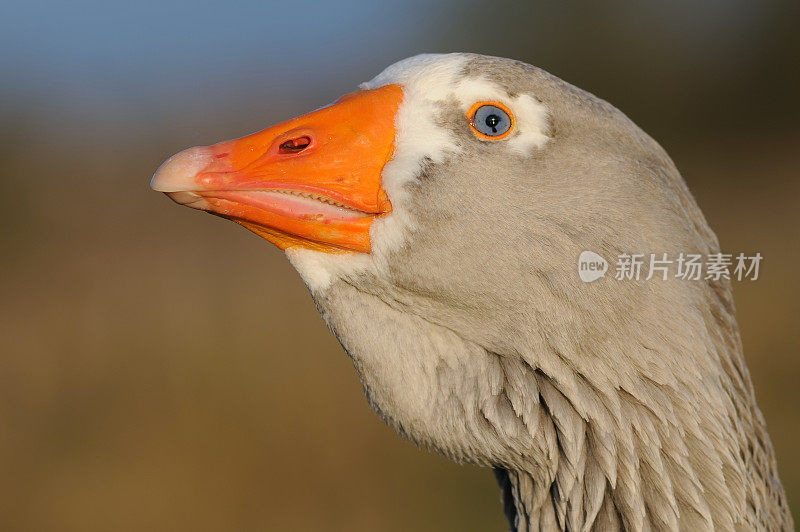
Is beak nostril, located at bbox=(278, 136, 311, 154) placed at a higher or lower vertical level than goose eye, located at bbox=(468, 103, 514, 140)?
lower

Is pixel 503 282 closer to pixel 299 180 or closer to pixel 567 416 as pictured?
pixel 567 416

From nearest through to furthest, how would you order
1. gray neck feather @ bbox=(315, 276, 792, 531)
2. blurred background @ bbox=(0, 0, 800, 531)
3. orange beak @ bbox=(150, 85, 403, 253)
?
1. orange beak @ bbox=(150, 85, 403, 253)
2. gray neck feather @ bbox=(315, 276, 792, 531)
3. blurred background @ bbox=(0, 0, 800, 531)

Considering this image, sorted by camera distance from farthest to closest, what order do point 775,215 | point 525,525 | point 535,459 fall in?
point 775,215 → point 525,525 → point 535,459

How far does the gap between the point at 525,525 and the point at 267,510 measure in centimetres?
559

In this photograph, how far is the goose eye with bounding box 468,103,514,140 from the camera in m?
2.20

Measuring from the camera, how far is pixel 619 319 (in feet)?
7.14

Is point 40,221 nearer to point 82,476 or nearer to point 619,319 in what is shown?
point 82,476

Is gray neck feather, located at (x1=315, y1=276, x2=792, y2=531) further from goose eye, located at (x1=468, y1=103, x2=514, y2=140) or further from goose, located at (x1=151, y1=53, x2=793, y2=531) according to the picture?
goose eye, located at (x1=468, y1=103, x2=514, y2=140)

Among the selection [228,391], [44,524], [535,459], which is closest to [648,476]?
[535,459]

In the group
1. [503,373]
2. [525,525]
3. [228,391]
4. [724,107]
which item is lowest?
[228,391]

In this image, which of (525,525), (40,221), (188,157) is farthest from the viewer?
(40,221)

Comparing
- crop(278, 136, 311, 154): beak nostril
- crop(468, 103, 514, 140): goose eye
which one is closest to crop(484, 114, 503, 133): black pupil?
crop(468, 103, 514, 140): goose eye

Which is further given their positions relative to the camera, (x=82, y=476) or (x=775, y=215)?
(x=775, y=215)

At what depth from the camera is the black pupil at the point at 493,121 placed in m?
2.21
